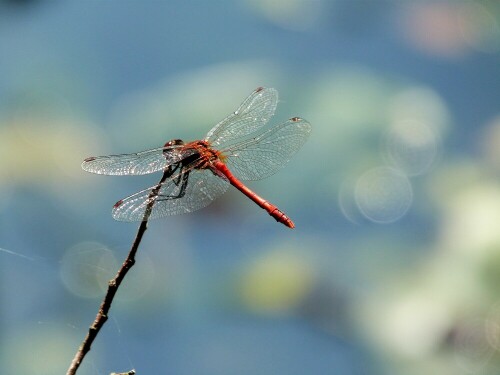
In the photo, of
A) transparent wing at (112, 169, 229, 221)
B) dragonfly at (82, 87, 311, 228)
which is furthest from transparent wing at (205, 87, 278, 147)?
transparent wing at (112, 169, 229, 221)

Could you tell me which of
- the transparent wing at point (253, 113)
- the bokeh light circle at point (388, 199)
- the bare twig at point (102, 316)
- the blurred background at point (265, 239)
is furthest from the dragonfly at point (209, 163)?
the bokeh light circle at point (388, 199)

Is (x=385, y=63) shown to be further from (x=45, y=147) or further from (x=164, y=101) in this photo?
(x=45, y=147)

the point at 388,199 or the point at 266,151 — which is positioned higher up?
the point at 388,199

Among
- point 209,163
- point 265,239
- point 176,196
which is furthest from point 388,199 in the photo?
point 176,196

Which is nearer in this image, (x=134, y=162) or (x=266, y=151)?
(x=134, y=162)

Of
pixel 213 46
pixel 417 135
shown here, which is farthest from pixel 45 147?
pixel 417 135

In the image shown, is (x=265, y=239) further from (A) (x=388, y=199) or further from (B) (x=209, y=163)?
(B) (x=209, y=163)

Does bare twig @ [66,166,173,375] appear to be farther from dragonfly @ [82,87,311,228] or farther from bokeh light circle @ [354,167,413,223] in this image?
bokeh light circle @ [354,167,413,223]
